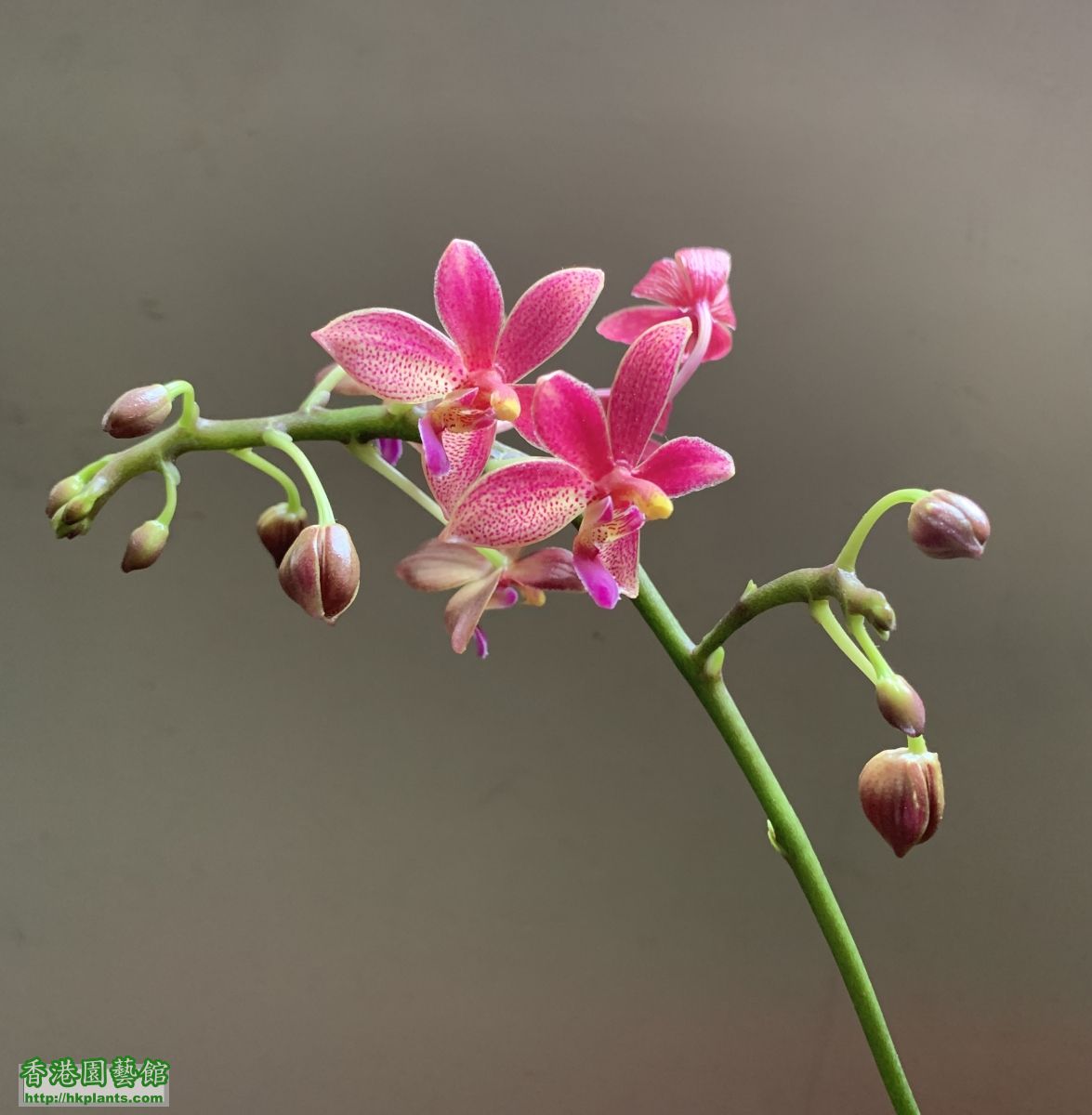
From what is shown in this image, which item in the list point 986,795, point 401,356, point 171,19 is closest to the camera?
point 401,356

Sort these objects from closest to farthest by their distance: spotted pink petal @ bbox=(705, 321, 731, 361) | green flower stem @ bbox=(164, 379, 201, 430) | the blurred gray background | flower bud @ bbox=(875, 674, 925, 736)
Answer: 1. flower bud @ bbox=(875, 674, 925, 736)
2. green flower stem @ bbox=(164, 379, 201, 430)
3. spotted pink petal @ bbox=(705, 321, 731, 361)
4. the blurred gray background

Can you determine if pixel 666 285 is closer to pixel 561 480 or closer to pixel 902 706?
pixel 561 480

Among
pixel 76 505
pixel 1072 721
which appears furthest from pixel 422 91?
pixel 1072 721

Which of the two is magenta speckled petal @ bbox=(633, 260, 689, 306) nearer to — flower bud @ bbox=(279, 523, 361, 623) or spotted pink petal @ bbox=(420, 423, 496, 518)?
spotted pink petal @ bbox=(420, 423, 496, 518)

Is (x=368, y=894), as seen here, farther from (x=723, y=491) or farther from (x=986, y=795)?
(x=986, y=795)

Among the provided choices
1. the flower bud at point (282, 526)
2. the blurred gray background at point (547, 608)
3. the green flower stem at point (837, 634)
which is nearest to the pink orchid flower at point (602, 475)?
the green flower stem at point (837, 634)

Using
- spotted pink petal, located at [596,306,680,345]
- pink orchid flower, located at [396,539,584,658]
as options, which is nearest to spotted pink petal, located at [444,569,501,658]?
pink orchid flower, located at [396,539,584,658]

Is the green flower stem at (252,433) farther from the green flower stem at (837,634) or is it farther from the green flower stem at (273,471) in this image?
the green flower stem at (837,634)
